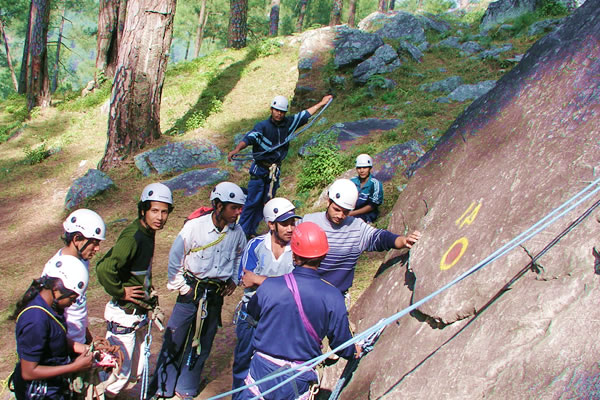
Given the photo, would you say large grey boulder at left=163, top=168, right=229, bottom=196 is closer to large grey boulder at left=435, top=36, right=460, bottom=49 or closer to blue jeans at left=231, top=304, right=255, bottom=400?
blue jeans at left=231, top=304, right=255, bottom=400

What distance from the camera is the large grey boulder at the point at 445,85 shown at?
1282cm

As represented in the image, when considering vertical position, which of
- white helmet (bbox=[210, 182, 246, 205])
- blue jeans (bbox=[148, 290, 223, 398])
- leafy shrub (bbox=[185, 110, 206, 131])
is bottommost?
leafy shrub (bbox=[185, 110, 206, 131])

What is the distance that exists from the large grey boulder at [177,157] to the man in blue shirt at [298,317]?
379 inches

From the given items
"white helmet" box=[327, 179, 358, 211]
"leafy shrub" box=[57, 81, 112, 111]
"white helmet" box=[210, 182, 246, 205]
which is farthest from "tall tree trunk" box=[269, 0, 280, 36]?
"white helmet" box=[327, 179, 358, 211]

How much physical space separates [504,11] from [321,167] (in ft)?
38.3

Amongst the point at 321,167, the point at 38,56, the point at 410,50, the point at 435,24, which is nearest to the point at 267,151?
the point at 321,167

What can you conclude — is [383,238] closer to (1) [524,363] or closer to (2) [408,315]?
(2) [408,315]

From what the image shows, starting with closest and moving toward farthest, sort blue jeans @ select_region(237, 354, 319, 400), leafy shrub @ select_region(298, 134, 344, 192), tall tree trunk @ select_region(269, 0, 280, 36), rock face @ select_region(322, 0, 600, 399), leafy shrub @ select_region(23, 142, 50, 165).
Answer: rock face @ select_region(322, 0, 600, 399) → blue jeans @ select_region(237, 354, 319, 400) → leafy shrub @ select_region(298, 134, 344, 192) → leafy shrub @ select_region(23, 142, 50, 165) → tall tree trunk @ select_region(269, 0, 280, 36)

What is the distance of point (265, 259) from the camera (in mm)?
4289

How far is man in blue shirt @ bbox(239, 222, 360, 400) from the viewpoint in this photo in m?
3.27

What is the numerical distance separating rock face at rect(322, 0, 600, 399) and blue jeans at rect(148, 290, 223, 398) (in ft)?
4.15

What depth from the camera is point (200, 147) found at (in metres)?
13.1

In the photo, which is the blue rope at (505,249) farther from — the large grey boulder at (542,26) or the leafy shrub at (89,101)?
the leafy shrub at (89,101)

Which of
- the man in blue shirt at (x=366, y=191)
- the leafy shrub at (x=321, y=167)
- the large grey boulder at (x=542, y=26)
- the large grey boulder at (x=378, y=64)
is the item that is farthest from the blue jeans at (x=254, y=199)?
the large grey boulder at (x=542, y=26)
